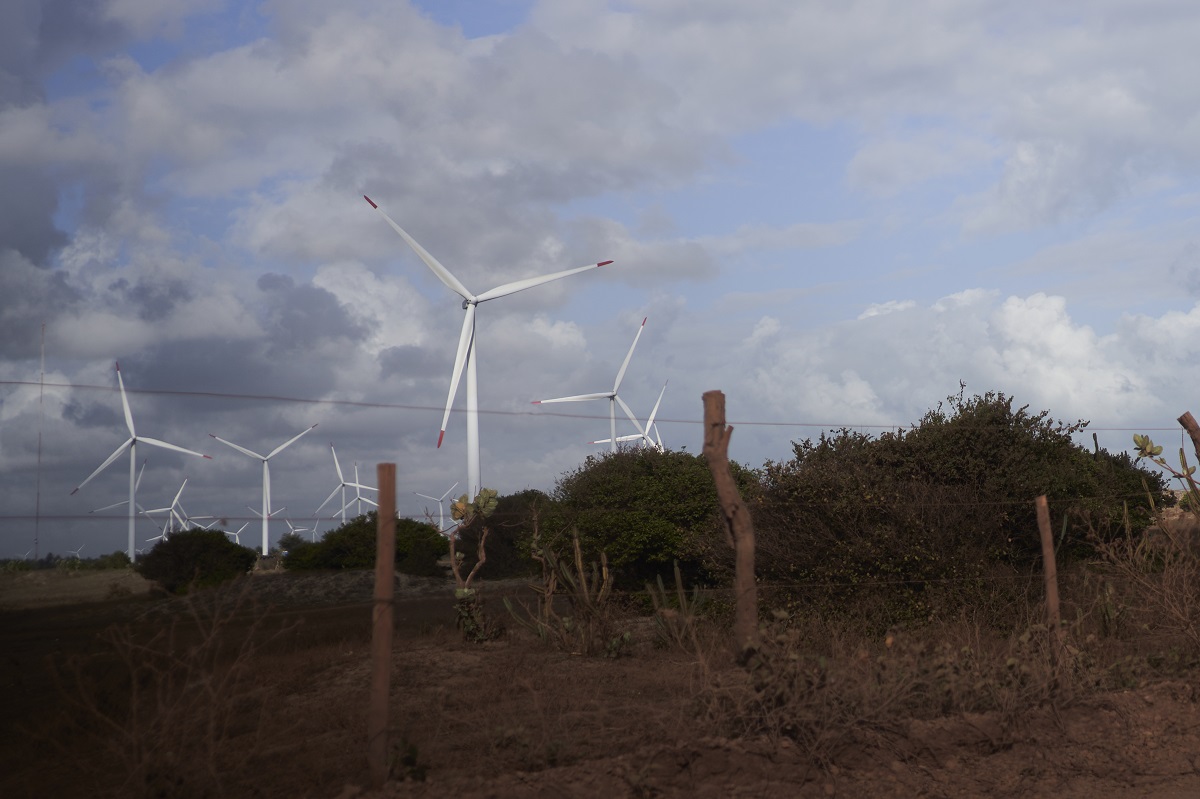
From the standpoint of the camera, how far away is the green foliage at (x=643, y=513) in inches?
786

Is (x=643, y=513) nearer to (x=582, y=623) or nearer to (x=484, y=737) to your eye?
(x=582, y=623)

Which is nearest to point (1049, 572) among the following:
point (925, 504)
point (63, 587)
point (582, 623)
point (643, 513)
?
point (925, 504)

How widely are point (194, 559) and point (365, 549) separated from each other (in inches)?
123

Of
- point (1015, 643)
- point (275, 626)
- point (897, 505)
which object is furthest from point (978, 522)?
point (275, 626)

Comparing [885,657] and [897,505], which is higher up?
[897,505]

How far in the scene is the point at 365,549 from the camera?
1941 centimetres

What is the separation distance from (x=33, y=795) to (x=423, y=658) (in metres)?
5.77

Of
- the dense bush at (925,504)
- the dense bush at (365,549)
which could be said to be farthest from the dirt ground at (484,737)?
the dense bush at (365,549)

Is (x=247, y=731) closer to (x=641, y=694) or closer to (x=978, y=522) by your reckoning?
(x=641, y=694)

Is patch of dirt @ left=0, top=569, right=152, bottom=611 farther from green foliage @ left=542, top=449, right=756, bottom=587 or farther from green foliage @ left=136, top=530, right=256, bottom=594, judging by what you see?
green foliage @ left=542, top=449, right=756, bottom=587

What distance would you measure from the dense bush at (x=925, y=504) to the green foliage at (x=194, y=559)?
27.7 feet

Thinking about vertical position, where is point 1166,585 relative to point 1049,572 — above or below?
below

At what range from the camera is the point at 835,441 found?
16.0 metres

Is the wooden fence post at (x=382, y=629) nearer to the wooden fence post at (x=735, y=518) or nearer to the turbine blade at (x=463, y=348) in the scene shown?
the wooden fence post at (x=735, y=518)
